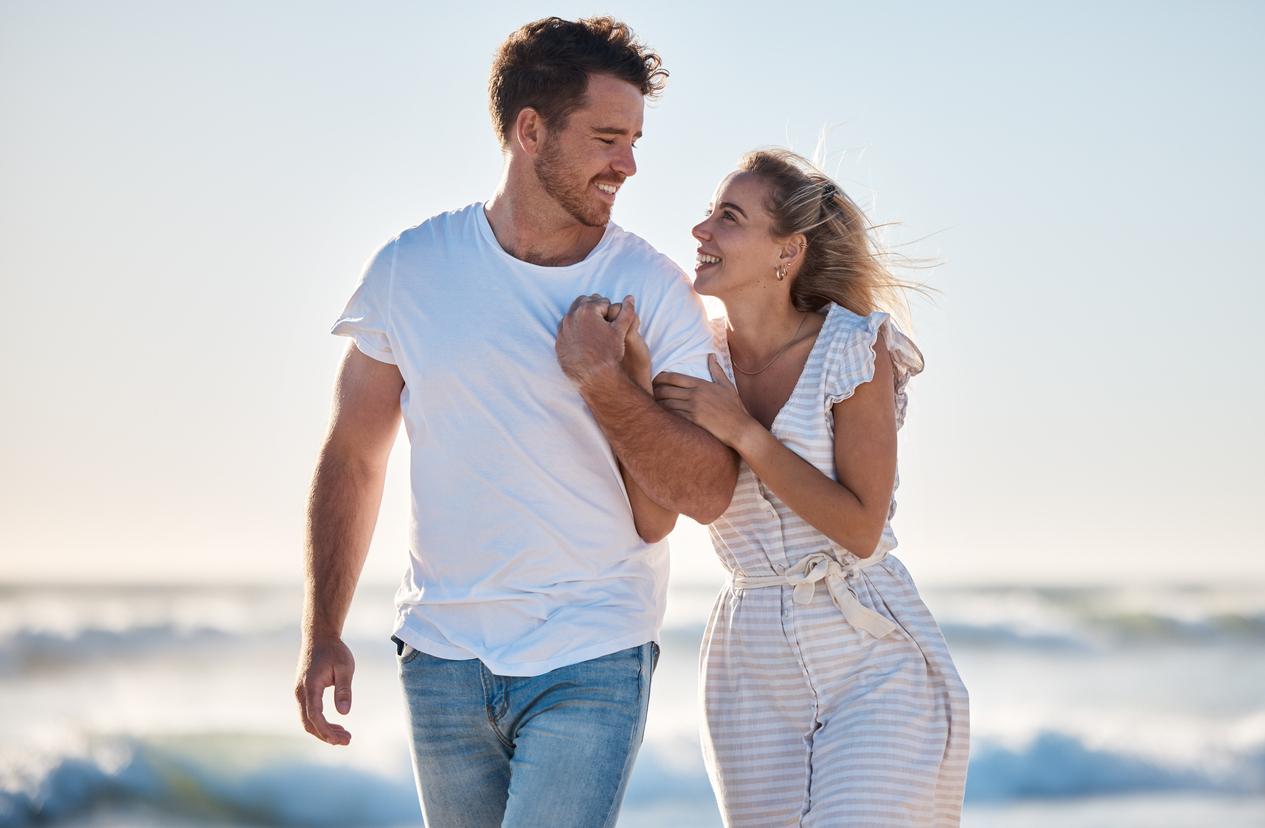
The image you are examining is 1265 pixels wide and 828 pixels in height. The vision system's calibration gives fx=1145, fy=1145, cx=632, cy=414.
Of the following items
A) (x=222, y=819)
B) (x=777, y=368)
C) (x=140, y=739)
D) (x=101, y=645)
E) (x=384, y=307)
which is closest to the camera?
(x=384, y=307)

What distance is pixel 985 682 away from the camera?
1273 cm

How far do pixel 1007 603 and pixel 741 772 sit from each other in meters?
14.7

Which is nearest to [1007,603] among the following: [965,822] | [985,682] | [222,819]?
[985,682]

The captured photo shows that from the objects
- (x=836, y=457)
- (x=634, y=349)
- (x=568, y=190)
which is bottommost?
(x=836, y=457)

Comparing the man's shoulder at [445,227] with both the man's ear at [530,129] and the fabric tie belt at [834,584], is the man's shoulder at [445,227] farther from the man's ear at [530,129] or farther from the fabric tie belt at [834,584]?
the fabric tie belt at [834,584]

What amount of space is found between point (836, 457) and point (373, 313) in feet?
3.84

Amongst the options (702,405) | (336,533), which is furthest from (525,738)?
(702,405)

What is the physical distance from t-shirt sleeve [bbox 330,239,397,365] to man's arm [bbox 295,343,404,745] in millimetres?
39

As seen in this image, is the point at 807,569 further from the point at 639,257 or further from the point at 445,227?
the point at 445,227

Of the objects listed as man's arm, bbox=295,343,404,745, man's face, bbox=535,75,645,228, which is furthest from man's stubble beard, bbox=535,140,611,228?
man's arm, bbox=295,343,404,745

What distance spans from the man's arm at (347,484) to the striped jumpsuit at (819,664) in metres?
0.88

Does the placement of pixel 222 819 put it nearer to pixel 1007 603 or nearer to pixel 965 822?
pixel 965 822

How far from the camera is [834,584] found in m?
2.77

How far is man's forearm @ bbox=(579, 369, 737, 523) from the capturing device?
2432mm
